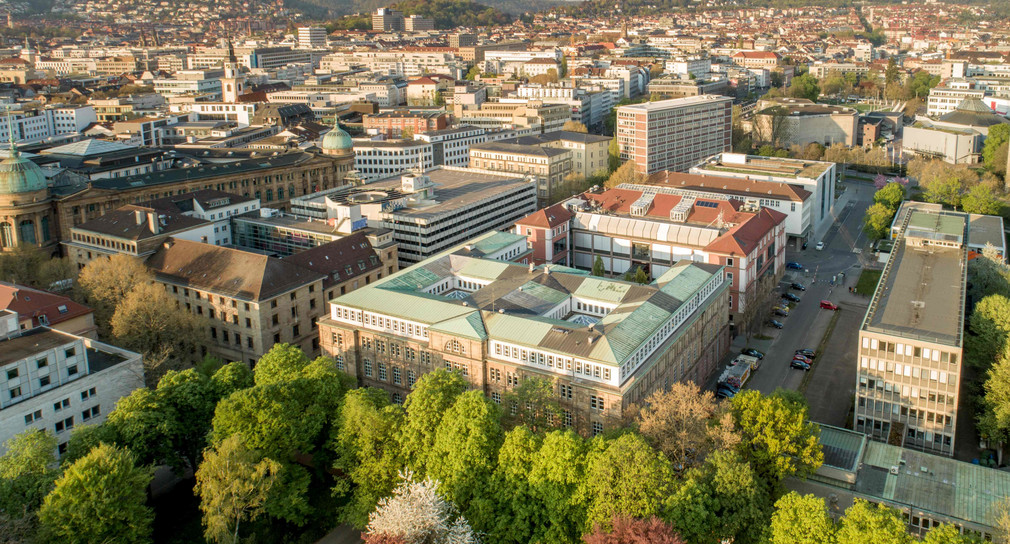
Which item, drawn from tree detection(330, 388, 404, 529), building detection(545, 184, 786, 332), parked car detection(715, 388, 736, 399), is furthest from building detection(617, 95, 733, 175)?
tree detection(330, 388, 404, 529)

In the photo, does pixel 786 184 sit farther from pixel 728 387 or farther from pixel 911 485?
pixel 911 485

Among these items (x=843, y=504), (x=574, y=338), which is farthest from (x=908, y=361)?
(x=574, y=338)

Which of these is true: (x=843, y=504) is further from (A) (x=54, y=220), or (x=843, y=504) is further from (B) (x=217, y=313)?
(A) (x=54, y=220)

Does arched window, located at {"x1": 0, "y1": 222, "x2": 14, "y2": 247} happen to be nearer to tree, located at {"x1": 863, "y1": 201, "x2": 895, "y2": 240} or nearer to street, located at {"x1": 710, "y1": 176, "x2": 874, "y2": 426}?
street, located at {"x1": 710, "y1": 176, "x2": 874, "y2": 426}

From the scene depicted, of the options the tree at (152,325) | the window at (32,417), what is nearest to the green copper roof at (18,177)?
the tree at (152,325)

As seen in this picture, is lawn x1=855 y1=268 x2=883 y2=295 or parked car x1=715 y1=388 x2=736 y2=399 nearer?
parked car x1=715 y1=388 x2=736 y2=399

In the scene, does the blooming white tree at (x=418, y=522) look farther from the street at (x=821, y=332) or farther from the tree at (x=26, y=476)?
the street at (x=821, y=332)

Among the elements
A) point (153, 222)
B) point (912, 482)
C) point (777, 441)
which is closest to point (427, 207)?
point (153, 222)
